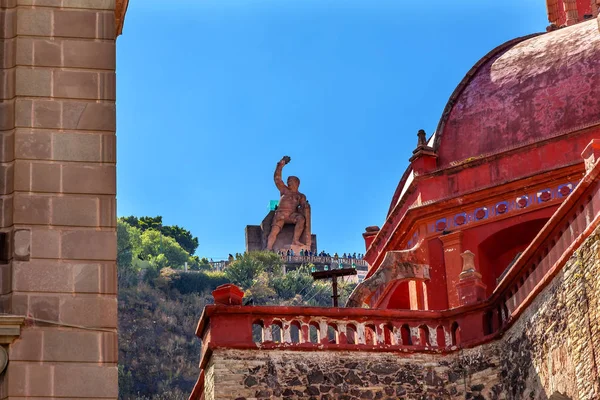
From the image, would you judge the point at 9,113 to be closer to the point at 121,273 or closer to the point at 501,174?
the point at 501,174

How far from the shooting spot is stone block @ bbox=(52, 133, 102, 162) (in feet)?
50.3

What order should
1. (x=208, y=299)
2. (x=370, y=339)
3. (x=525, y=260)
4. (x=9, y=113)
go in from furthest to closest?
1. (x=208, y=299)
2. (x=370, y=339)
3. (x=525, y=260)
4. (x=9, y=113)

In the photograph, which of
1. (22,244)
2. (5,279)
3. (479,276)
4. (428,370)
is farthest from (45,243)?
(479,276)

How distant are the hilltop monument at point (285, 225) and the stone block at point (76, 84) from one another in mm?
48188

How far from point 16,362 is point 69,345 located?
0.47 metres

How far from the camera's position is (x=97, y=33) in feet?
52.2

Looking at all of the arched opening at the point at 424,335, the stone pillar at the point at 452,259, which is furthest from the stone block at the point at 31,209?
the stone pillar at the point at 452,259

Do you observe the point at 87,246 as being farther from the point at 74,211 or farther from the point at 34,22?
the point at 34,22

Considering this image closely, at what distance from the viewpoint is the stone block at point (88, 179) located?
1523 cm

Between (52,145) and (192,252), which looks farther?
(192,252)

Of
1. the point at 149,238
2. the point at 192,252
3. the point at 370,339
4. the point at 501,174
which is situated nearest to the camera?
the point at 370,339

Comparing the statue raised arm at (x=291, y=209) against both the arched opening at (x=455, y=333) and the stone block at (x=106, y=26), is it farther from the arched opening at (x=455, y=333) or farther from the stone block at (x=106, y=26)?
the stone block at (x=106, y=26)

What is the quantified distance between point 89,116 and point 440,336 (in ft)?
33.6

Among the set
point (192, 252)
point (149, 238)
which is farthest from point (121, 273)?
point (192, 252)
